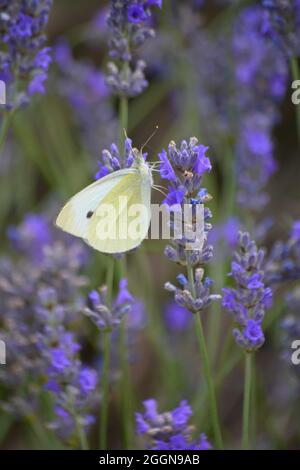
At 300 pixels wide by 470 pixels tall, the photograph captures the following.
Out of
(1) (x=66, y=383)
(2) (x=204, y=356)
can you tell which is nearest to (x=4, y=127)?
(1) (x=66, y=383)

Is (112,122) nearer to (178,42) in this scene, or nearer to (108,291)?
(178,42)

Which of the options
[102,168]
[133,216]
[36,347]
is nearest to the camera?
[102,168]

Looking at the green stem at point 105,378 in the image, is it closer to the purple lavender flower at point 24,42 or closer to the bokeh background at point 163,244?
the bokeh background at point 163,244

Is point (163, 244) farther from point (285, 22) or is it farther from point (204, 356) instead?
point (204, 356)

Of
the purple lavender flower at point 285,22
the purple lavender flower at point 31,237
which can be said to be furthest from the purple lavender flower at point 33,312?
the purple lavender flower at point 285,22

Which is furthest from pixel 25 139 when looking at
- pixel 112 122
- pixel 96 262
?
pixel 96 262

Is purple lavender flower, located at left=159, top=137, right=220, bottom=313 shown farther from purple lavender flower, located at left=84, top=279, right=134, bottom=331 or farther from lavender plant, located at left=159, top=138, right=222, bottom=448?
purple lavender flower, located at left=84, top=279, right=134, bottom=331
